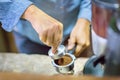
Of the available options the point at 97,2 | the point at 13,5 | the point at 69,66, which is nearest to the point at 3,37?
the point at 13,5

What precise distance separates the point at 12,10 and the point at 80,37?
0.36m

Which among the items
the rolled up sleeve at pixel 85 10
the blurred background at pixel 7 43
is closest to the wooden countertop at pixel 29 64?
the rolled up sleeve at pixel 85 10

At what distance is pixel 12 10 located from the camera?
1.06m

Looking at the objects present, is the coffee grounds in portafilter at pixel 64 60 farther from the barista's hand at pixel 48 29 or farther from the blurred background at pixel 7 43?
the blurred background at pixel 7 43

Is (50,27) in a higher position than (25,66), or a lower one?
higher

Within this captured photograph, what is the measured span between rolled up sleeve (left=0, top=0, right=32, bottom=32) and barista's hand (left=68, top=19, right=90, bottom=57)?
30 centimetres

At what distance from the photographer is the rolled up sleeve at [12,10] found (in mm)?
1053

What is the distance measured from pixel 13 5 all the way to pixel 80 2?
0.44 metres

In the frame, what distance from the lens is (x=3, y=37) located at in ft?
6.48

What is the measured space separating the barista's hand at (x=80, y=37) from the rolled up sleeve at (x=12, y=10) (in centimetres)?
30

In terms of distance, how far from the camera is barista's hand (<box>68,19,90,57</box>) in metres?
1.22

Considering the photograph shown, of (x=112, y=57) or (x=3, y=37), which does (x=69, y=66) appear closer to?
(x=112, y=57)

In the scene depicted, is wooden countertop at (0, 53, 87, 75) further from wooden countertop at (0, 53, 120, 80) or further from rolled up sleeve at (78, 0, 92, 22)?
rolled up sleeve at (78, 0, 92, 22)

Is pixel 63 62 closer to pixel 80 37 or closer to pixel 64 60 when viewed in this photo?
pixel 64 60
